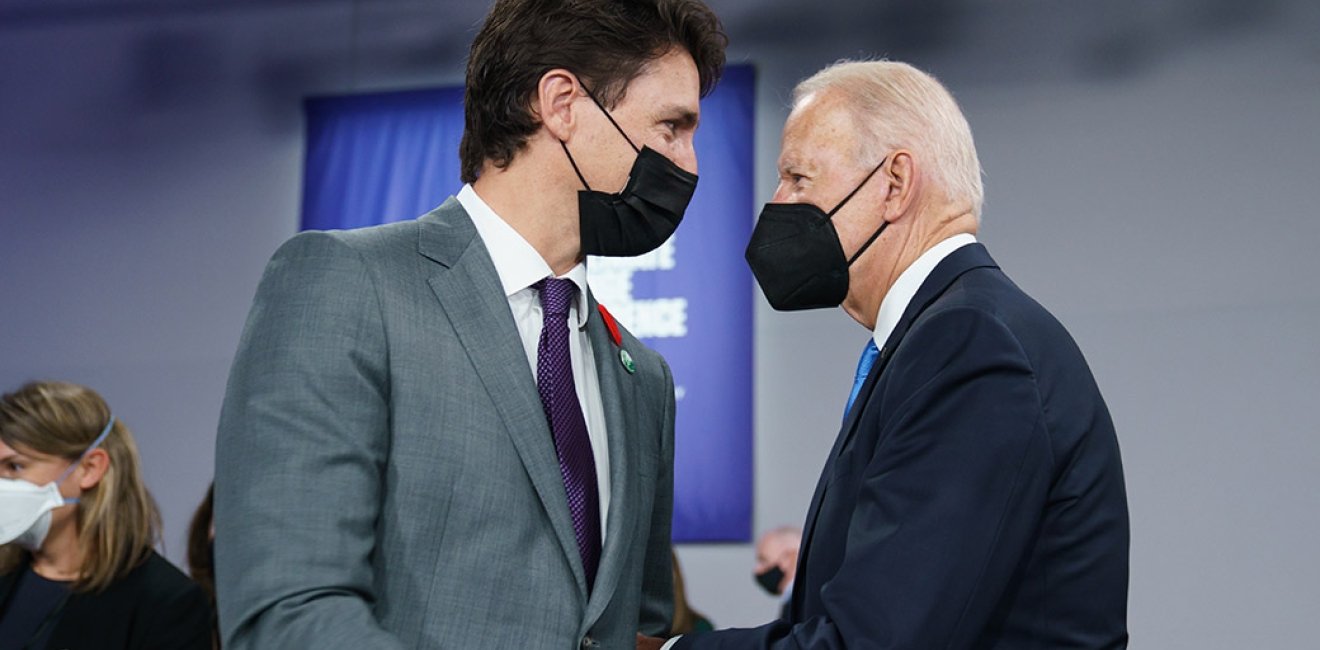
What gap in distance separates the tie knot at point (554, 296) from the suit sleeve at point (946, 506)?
46 cm

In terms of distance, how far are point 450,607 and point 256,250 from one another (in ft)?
16.9

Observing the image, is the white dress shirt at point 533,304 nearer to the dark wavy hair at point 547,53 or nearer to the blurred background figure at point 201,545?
the dark wavy hair at point 547,53

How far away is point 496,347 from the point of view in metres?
1.80

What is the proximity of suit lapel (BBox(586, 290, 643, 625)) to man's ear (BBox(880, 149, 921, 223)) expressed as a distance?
0.46 m

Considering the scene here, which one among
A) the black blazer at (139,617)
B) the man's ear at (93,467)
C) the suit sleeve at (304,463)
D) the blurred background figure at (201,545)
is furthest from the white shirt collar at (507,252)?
the blurred background figure at (201,545)

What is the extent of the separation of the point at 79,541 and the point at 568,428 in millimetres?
2388

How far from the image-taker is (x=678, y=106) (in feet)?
6.86

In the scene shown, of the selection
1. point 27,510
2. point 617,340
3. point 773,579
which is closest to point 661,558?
point 617,340

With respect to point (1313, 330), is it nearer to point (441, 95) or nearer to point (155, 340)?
point (441, 95)

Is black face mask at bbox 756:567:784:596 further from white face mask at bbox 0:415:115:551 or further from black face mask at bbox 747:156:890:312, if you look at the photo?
black face mask at bbox 747:156:890:312

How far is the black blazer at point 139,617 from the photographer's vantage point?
137 inches

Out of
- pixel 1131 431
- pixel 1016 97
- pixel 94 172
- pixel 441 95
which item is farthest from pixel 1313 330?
pixel 94 172

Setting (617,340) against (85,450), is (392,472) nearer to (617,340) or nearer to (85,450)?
(617,340)

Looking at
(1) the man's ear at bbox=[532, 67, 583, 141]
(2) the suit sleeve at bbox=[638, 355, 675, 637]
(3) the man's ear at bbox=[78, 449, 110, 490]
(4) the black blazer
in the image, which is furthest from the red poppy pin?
(3) the man's ear at bbox=[78, 449, 110, 490]
